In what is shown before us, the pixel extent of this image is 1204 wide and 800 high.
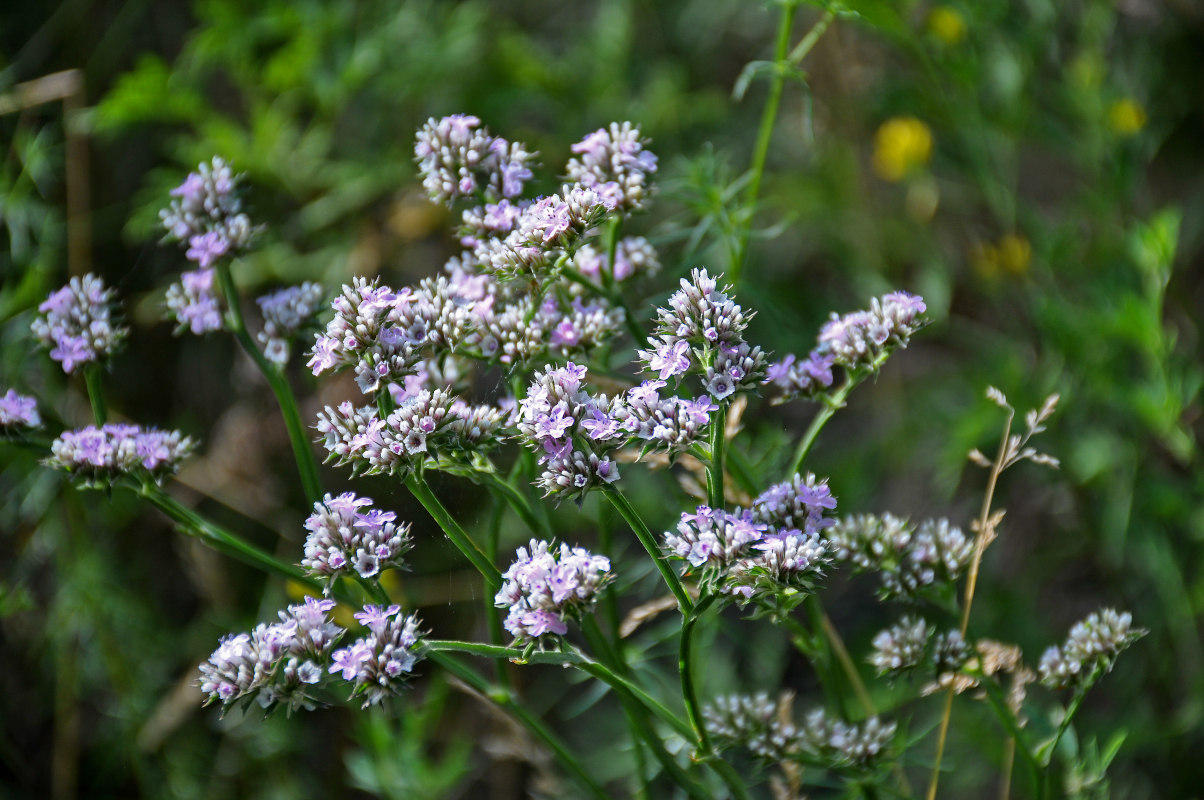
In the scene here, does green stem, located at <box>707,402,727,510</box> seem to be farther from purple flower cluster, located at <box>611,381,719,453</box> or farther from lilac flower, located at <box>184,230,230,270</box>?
lilac flower, located at <box>184,230,230,270</box>

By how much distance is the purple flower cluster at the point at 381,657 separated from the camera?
51.4 inches

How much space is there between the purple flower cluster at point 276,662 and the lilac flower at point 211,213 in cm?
77

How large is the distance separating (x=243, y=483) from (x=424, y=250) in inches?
42.1

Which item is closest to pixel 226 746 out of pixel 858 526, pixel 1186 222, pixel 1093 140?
pixel 858 526

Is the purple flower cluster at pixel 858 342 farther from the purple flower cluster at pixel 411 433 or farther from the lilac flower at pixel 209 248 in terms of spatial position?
the lilac flower at pixel 209 248

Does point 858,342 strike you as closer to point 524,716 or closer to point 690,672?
point 690,672

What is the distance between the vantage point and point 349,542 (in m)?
1.42

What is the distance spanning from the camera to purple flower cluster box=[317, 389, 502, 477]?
4.60 ft

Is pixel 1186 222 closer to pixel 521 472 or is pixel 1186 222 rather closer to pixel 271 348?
pixel 521 472

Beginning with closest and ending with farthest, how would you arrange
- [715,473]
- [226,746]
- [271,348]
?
[715,473], [271,348], [226,746]

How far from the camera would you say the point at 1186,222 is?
3420 millimetres

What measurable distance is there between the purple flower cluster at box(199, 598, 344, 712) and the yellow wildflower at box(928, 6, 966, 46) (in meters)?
2.68

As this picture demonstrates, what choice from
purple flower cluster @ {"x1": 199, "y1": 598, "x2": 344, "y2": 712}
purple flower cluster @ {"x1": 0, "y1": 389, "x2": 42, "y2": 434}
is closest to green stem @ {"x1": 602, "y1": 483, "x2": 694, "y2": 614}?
purple flower cluster @ {"x1": 199, "y1": 598, "x2": 344, "y2": 712}

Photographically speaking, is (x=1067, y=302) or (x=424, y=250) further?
(x=424, y=250)
